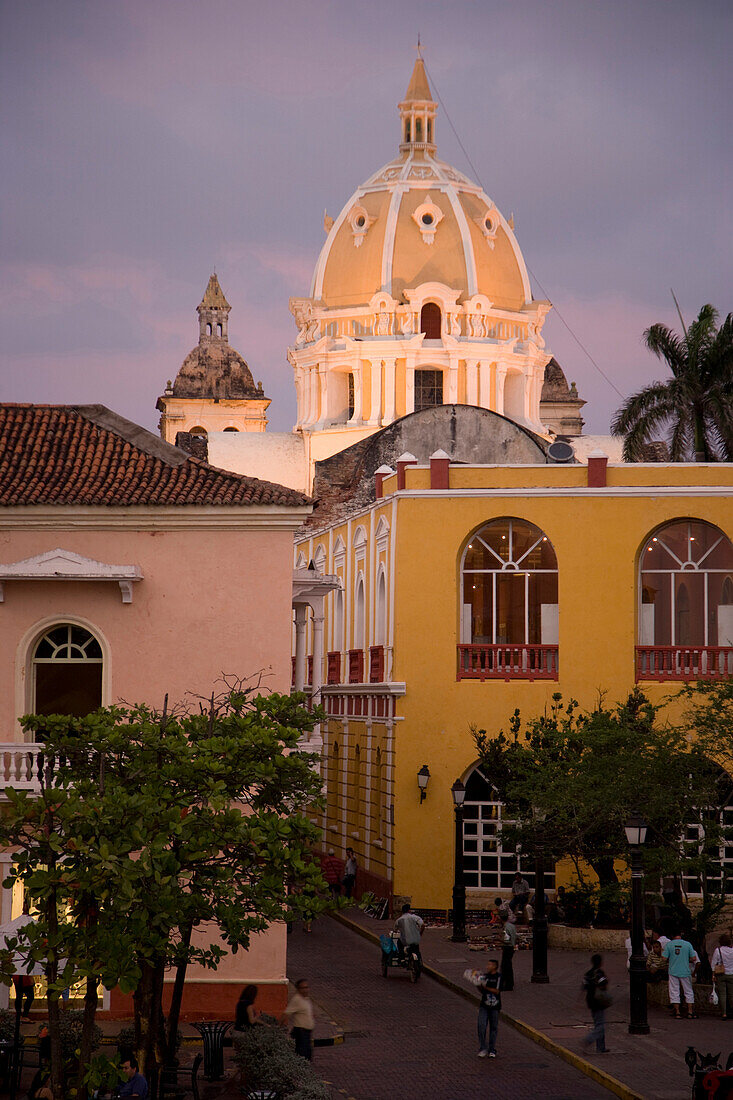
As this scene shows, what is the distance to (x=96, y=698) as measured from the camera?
69.9 ft

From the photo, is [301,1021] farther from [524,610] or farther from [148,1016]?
[524,610]

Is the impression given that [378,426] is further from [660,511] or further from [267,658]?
[267,658]

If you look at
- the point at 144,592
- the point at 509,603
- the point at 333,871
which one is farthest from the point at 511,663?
the point at 144,592

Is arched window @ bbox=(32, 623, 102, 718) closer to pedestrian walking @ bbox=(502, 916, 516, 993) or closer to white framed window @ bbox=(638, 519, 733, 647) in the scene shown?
pedestrian walking @ bbox=(502, 916, 516, 993)

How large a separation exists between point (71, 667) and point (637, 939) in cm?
820

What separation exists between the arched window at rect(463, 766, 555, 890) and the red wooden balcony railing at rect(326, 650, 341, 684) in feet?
27.5

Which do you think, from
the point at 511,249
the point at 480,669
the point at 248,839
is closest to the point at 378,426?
the point at 511,249

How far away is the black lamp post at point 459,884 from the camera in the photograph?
2850 centimetres

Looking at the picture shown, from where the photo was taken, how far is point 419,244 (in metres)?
61.7

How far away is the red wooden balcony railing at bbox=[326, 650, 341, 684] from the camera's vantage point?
3978cm

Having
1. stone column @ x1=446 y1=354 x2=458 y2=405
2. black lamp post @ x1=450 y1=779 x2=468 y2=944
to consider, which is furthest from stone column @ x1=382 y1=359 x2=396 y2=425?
black lamp post @ x1=450 y1=779 x2=468 y2=944

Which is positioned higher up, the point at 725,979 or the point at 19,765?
the point at 19,765

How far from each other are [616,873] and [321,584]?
1027cm

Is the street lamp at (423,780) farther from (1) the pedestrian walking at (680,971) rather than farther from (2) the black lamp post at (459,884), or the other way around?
(1) the pedestrian walking at (680,971)
